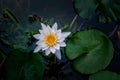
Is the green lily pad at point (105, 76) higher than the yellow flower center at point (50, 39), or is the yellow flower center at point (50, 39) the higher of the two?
the yellow flower center at point (50, 39)

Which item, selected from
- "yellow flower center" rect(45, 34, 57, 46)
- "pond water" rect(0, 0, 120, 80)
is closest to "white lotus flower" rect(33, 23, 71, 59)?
"yellow flower center" rect(45, 34, 57, 46)

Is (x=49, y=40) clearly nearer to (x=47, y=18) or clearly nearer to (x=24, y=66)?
(x=24, y=66)

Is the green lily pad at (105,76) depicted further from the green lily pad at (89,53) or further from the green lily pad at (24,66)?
the green lily pad at (24,66)

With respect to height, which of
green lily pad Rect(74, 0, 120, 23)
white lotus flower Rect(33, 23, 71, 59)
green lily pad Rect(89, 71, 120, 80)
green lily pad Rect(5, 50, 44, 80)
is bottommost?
green lily pad Rect(89, 71, 120, 80)

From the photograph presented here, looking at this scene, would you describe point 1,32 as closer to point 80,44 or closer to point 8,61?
point 8,61

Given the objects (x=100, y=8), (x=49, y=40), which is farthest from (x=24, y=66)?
(x=100, y=8)

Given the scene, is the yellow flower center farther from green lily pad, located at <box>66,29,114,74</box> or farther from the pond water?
the pond water

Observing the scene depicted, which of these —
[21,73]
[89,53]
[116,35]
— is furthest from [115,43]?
[21,73]

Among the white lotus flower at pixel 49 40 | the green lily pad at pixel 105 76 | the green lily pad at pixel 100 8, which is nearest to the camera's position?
the white lotus flower at pixel 49 40

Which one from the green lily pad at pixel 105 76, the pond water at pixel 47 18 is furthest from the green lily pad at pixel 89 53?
the pond water at pixel 47 18
